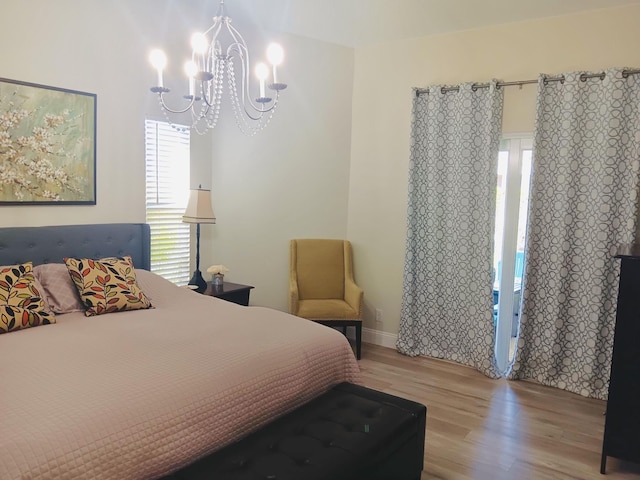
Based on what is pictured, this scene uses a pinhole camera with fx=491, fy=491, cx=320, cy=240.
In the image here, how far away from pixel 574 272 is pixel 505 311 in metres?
0.66

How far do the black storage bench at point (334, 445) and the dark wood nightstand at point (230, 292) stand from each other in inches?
68.6

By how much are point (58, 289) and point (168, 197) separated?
1402mm

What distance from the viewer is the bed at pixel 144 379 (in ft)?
5.13

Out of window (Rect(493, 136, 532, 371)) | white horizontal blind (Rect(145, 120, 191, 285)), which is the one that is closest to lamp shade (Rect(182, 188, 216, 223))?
white horizontal blind (Rect(145, 120, 191, 285))

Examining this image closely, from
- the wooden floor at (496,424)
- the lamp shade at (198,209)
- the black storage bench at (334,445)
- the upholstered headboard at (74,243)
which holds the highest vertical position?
the lamp shade at (198,209)

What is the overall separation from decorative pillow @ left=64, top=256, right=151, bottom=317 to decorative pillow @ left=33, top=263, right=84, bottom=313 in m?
0.05

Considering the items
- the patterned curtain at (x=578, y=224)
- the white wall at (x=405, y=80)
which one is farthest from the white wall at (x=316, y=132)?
the patterned curtain at (x=578, y=224)

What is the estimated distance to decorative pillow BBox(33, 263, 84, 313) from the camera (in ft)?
9.52

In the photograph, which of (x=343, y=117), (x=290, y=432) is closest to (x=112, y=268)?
(x=290, y=432)

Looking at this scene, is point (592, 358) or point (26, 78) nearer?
point (26, 78)

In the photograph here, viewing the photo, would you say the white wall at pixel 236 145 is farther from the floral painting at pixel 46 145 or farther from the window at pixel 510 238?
the window at pixel 510 238

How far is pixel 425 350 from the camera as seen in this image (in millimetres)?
4387

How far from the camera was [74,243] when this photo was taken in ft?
11.0

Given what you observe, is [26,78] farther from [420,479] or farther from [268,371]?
[420,479]
